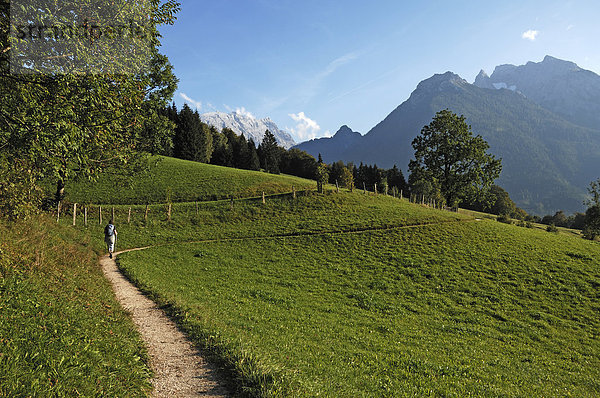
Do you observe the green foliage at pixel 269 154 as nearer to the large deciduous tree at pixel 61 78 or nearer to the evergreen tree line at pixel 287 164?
the evergreen tree line at pixel 287 164

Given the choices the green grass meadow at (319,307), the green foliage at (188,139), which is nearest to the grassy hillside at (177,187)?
the green grass meadow at (319,307)

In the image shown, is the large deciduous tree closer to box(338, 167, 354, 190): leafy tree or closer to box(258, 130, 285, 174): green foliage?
box(338, 167, 354, 190): leafy tree

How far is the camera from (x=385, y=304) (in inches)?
711

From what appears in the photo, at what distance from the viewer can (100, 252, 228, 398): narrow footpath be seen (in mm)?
6852

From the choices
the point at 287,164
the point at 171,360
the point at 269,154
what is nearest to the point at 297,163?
the point at 287,164

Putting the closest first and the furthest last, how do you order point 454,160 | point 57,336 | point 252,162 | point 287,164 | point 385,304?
point 57,336
point 385,304
point 454,160
point 252,162
point 287,164

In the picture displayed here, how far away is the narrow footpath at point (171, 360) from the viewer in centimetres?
685

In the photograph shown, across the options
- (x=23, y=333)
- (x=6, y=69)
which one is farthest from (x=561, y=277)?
(x=6, y=69)

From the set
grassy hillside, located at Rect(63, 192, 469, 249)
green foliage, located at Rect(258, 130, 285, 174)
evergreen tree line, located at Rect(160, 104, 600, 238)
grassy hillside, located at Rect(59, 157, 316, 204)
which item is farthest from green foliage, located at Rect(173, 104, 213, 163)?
grassy hillside, located at Rect(63, 192, 469, 249)

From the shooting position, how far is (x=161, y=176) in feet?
200

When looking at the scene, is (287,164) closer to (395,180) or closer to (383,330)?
(395,180)

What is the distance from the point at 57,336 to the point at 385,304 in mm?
16502

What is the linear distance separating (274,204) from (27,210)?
112 feet

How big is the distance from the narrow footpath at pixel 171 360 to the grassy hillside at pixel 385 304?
507 millimetres
